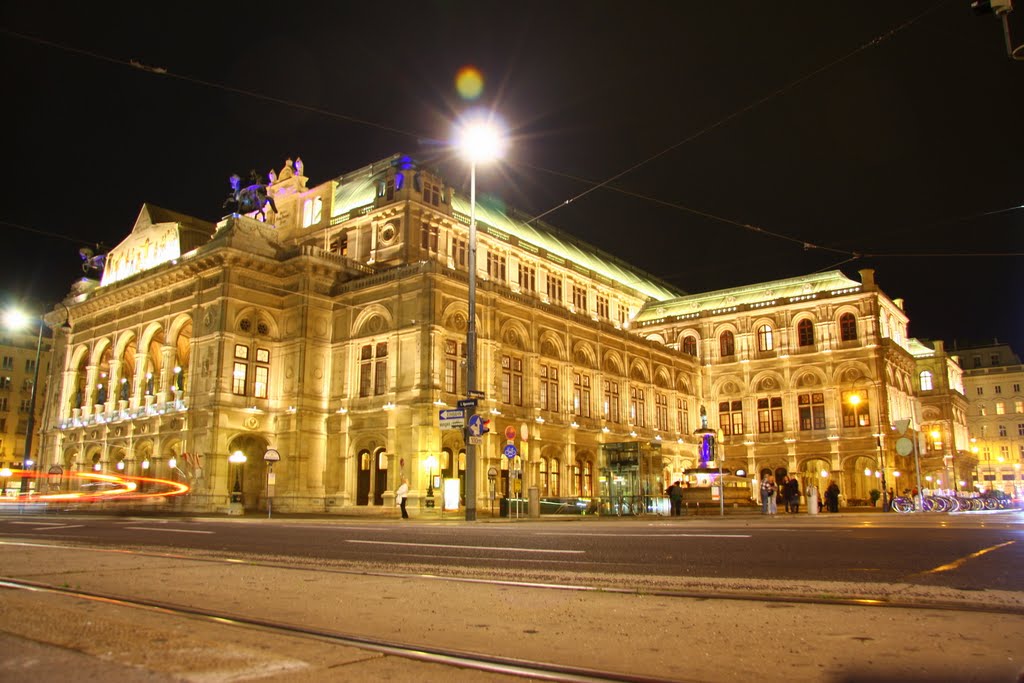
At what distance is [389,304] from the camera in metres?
41.1

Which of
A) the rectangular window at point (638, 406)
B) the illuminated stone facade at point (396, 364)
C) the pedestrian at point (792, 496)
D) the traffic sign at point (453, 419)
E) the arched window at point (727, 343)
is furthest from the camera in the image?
the arched window at point (727, 343)

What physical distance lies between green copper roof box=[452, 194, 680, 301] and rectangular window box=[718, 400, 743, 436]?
13.2m

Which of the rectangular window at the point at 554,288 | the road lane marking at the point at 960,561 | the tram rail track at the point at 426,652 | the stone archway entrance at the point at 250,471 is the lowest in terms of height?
the tram rail track at the point at 426,652

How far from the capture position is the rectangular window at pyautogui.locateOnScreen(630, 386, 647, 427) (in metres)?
54.1

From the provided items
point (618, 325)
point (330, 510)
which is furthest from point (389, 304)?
point (618, 325)

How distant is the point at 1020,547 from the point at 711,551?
3923 mm

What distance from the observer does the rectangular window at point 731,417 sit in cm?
6206

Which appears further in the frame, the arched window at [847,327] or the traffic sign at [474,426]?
the arched window at [847,327]

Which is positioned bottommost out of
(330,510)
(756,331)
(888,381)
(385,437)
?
(330,510)

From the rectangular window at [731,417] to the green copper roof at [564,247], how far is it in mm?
13157

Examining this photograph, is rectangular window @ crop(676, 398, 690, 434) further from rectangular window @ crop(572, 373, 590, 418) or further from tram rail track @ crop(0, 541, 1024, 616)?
tram rail track @ crop(0, 541, 1024, 616)

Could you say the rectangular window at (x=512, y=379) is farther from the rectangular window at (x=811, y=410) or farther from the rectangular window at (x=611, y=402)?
the rectangular window at (x=811, y=410)

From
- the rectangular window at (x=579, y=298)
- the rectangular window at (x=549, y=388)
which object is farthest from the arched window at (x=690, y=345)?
the rectangular window at (x=549, y=388)

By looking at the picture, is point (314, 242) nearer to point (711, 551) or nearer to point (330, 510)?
point (330, 510)
